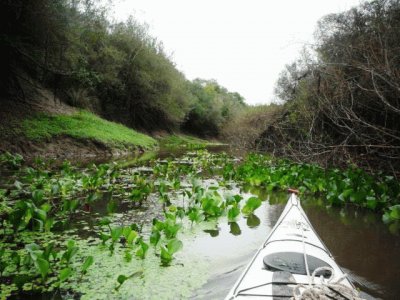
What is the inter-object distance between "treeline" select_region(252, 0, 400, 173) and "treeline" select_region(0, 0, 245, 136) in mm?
10274

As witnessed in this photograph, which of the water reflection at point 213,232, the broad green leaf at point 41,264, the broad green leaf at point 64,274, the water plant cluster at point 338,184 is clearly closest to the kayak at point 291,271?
the water reflection at point 213,232

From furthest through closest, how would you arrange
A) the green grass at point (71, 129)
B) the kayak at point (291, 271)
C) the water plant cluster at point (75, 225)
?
the green grass at point (71, 129), the water plant cluster at point (75, 225), the kayak at point (291, 271)

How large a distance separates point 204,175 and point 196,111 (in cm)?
3273

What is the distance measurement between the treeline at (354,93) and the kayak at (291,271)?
129 inches

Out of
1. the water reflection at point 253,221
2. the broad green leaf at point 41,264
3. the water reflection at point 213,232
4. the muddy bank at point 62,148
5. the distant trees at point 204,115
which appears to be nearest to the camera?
the broad green leaf at point 41,264

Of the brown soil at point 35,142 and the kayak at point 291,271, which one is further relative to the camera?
the brown soil at point 35,142

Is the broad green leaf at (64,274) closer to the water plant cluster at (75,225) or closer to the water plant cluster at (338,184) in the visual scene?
the water plant cluster at (75,225)

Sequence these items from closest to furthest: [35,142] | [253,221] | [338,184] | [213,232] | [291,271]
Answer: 1. [291,271]
2. [213,232]
3. [253,221]
4. [338,184]
5. [35,142]

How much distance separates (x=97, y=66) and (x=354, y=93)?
765 inches

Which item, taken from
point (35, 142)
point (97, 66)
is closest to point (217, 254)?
point (35, 142)

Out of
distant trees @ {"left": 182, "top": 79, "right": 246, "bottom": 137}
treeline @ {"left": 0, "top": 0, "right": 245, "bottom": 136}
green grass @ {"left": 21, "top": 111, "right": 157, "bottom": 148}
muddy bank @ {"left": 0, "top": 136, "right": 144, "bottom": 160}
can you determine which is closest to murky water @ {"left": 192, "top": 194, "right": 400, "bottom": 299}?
muddy bank @ {"left": 0, "top": 136, "right": 144, "bottom": 160}

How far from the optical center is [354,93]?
775 centimetres

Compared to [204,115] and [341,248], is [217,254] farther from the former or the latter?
[204,115]

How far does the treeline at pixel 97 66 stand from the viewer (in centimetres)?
1286
